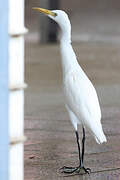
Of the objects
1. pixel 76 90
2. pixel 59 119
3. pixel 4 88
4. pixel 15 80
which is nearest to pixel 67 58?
pixel 76 90

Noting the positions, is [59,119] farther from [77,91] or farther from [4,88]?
[4,88]

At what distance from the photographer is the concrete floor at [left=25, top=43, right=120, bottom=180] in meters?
6.34

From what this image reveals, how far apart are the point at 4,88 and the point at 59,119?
4588 millimetres

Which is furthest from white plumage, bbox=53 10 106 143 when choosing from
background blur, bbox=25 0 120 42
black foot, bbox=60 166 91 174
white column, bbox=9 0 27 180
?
background blur, bbox=25 0 120 42

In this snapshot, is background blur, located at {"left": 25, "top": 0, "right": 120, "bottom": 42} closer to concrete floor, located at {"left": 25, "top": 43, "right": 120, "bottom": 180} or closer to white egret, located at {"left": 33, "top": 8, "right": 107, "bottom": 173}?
concrete floor, located at {"left": 25, "top": 43, "right": 120, "bottom": 180}

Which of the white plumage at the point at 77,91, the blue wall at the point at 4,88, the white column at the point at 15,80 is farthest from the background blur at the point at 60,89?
the blue wall at the point at 4,88

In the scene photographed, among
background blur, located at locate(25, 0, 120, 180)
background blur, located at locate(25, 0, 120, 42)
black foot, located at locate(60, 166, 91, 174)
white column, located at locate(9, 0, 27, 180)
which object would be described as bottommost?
background blur, located at locate(25, 0, 120, 42)

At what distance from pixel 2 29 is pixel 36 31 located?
53.9ft

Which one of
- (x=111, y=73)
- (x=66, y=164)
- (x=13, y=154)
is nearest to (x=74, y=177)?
(x=66, y=164)

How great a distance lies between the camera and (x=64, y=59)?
5762 millimetres

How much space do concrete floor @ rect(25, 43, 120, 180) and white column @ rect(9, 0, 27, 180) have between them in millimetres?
1584

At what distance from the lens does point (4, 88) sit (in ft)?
13.7

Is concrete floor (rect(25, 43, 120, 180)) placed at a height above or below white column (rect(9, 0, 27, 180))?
below

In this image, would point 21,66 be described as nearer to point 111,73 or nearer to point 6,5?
point 6,5
